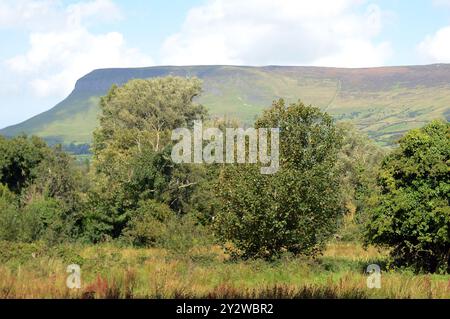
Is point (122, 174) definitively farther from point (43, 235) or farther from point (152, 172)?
point (43, 235)

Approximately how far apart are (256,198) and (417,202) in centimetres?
623

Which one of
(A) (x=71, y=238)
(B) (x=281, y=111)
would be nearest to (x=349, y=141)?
(A) (x=71, y=238)

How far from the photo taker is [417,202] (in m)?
23.8

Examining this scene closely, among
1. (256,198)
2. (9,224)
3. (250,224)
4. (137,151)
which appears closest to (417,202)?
(256,198)

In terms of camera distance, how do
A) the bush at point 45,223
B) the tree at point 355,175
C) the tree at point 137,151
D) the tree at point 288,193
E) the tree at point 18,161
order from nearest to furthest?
the tree at point 288,193, the bush at point 45,223, the tree at point 137,151, the tree at point 355,175, the tree at point 18,161

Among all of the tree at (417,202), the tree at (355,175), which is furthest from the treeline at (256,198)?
the tree at (355,175)

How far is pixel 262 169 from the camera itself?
2531cm

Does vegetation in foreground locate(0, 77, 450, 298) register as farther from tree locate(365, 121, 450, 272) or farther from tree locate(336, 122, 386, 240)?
tree locate(336, 122, 386, 240)

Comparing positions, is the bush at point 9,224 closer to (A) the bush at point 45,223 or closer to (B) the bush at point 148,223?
(A) the bush at point 45,223

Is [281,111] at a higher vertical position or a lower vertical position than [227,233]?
higher

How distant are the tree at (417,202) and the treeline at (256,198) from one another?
42 mm

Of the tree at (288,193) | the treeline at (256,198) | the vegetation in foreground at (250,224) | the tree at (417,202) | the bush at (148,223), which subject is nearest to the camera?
the vegetation in foreground at (250,224)

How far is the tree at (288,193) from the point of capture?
24906 millimetres

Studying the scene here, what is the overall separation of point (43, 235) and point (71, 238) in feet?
11.2
